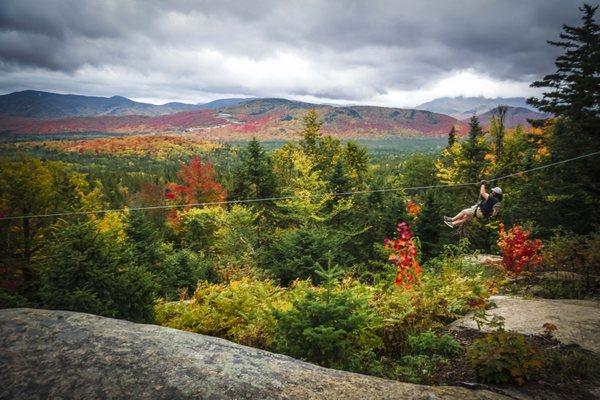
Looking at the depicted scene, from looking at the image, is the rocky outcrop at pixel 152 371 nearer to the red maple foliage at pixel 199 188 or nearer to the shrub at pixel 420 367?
the shrub at pixel 420 367

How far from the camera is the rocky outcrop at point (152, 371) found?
13.1ft

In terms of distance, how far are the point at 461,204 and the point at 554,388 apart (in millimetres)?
28914

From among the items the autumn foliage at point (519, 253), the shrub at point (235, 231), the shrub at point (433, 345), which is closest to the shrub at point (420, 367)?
the shrub at point (433, 345)

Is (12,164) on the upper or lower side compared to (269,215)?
upper

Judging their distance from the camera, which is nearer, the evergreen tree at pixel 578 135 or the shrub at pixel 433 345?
the shrub at pixel 433 345

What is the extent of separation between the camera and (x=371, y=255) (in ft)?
86.2

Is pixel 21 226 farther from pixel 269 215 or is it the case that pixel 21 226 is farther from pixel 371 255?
pixel 371 255

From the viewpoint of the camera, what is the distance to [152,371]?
4289 millimetres

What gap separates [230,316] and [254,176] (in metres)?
21.0

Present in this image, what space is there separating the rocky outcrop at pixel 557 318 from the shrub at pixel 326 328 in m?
3.27

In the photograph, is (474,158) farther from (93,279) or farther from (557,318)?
(93,279)

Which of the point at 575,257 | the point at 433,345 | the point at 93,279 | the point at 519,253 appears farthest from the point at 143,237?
the point at 575,257

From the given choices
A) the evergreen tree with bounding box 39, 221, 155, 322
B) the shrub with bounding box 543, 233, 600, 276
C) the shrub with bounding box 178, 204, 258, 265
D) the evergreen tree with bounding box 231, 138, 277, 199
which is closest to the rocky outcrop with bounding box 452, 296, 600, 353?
the shrub with bounding box 543, 233, 600, 276

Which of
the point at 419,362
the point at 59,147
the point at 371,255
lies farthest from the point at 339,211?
the point at 59,147
